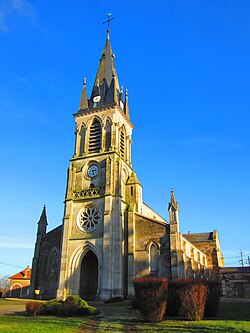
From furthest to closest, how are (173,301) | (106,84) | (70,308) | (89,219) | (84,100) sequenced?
(84,100)
(106,84)
(89,219)
(70,308)
(173,301)

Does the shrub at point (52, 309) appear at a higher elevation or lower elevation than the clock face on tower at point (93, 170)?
lower

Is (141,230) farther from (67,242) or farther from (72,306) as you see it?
(72,306)

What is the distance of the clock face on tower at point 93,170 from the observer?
35.9 meters

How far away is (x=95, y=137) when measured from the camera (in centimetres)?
3853

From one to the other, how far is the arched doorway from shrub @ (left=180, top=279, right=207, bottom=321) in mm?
20608

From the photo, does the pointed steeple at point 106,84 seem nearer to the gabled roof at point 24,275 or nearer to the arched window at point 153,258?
the arched window at point 153,258

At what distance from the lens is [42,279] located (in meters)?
35.2

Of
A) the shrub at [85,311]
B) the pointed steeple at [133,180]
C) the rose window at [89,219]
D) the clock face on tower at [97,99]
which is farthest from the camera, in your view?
the clock face on tower at [97,99]

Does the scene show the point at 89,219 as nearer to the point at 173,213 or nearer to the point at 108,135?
the point at 173,213

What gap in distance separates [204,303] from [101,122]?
27687 millimetres

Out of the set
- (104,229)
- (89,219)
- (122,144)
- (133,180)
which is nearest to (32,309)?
(104,229)

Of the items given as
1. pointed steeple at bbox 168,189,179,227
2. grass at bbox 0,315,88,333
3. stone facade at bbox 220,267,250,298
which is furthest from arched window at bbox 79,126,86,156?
grass at bbox 0,315,88,333

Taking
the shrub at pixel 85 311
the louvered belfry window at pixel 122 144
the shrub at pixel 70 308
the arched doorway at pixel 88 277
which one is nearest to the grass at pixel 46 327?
the shrub at pixel 70 308

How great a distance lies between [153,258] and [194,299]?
17.5 m
